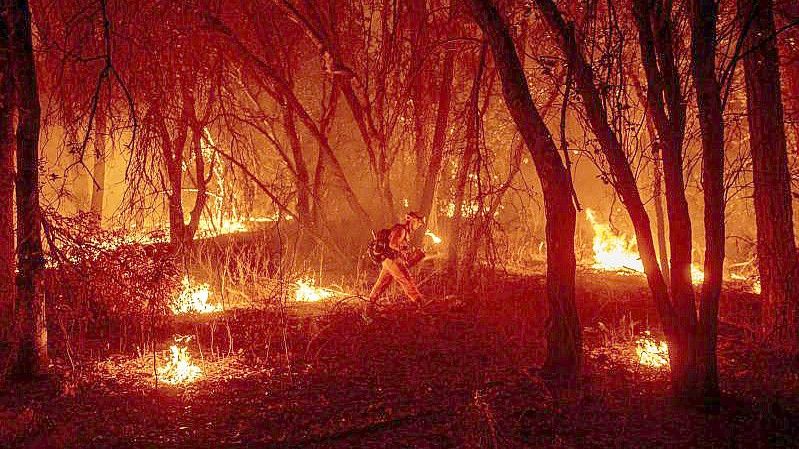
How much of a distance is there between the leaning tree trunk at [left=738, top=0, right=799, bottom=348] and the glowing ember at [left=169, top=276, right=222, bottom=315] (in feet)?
23.1

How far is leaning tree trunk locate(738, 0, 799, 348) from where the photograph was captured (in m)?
6.99

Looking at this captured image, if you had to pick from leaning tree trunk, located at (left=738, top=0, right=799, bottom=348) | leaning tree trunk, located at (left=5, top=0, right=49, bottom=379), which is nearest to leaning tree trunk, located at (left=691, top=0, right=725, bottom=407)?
leaning tree trunk, located at (left=738, top=0, right=799, bottom=348)

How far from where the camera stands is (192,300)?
9664mm

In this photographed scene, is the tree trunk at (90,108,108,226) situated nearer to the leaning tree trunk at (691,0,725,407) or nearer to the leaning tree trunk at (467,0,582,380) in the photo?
the leaning tree trunk at (467,0,582,380)

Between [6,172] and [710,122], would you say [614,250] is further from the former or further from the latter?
[6,172]

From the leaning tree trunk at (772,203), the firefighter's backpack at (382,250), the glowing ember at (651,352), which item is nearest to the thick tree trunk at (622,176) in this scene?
the glowing ember at (651,352)

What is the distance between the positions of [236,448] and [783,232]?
19.5 ft

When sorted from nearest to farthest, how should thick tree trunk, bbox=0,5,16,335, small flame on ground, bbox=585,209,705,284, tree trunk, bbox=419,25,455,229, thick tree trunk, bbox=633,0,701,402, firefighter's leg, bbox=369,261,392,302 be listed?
thick tree trunk, bbox=633,0,701,402
thick tree trunk, bbox=0,5,16,335
firefighter's leg, bbox=369,261,392,302
tree trunk, bbox=419,25,455,229
small flame on ground, bbox=585,209,705,284

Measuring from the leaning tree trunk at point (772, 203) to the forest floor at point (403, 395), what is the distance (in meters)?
0.41

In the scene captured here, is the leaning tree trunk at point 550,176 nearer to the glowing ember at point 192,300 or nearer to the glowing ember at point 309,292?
the glowing ember at point 309,292

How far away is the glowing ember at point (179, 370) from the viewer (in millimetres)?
6469

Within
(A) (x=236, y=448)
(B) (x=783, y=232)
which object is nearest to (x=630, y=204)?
(B) (x=783, y=232)

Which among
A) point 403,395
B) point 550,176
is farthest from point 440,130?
point 403,395

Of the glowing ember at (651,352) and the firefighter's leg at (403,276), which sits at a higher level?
the firefighter's leg at (403,276)
